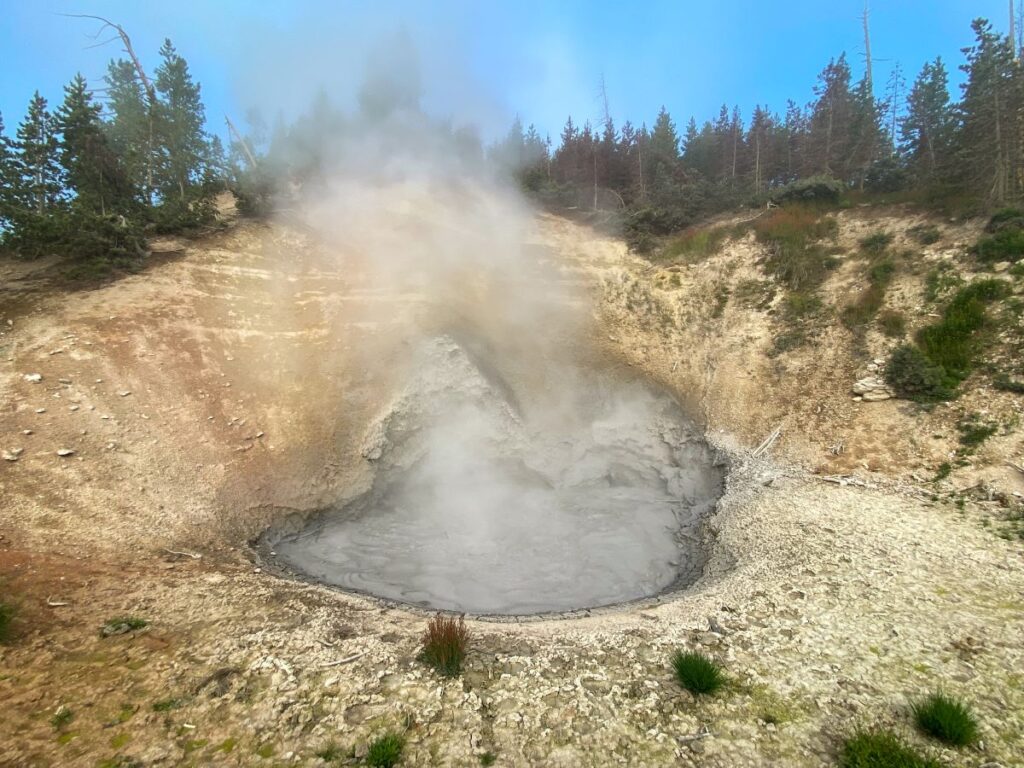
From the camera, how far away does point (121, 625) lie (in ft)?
21.9

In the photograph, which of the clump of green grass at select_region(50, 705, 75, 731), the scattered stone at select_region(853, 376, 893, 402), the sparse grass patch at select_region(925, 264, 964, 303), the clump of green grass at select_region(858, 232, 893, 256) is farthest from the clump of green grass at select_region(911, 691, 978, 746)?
the clump of green grass at select_region(858, 232, 893, 256)

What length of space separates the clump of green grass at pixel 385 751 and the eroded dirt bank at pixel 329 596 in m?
0.15

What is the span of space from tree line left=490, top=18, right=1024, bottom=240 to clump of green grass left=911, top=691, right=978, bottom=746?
771 inches

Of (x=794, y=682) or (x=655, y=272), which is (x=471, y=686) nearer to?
(x=794, y=682)

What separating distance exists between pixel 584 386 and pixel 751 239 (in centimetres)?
1118

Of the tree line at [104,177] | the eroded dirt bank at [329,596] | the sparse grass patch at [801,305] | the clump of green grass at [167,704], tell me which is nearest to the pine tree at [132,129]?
the tree line at [104,177]

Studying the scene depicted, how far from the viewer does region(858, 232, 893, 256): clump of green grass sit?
1841 cm

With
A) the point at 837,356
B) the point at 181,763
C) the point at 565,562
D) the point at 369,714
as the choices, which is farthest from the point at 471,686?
the point at 837,356

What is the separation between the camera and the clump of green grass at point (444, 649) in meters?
6.22

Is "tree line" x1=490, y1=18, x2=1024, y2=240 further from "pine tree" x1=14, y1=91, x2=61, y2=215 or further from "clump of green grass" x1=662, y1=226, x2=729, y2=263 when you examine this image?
"pine tree" x1=14, y1=91, x2=61, y2=215

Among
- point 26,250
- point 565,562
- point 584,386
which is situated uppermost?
point 26,250

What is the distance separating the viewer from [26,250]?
1562 cm

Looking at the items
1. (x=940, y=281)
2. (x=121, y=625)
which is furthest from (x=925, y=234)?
(x=121, y=625)

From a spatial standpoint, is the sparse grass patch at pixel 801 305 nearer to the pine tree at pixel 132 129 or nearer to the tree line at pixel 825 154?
the tree line at pixel 825 154
